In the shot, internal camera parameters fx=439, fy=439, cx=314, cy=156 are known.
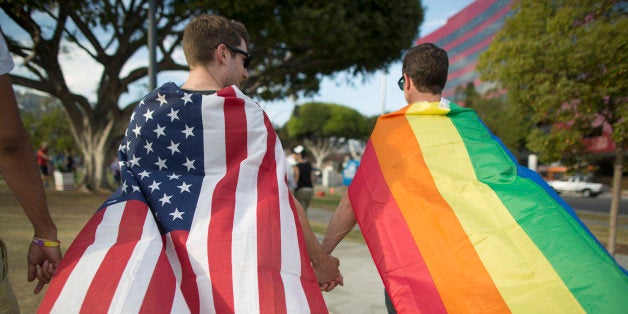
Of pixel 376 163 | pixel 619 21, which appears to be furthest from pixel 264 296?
pixel 619 21

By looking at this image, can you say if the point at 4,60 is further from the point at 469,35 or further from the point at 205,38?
the point at 469,35

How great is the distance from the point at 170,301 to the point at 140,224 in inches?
13.9

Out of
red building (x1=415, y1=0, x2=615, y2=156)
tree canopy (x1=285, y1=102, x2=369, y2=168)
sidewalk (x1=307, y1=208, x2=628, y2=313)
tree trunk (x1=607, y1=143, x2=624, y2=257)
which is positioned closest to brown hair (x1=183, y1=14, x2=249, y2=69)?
sidewalk (x1=307, y1=208, x2=628, y2=313)

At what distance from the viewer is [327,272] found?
2.36m

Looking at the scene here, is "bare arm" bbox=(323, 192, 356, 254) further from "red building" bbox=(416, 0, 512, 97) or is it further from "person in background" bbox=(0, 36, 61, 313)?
"red building" bbox=(416, 0, 512, 97)

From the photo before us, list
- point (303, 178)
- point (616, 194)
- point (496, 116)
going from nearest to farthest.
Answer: point (616, 194) → point (303, 178) → point (496, 116)

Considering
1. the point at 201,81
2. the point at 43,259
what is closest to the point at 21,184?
the point at 43,259

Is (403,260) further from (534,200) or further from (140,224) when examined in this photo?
(140,224)

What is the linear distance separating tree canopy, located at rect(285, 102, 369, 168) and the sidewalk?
48708mm

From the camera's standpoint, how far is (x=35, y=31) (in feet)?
47.5

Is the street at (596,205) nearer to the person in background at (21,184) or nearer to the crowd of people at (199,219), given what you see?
the crowd of people at (199,219)

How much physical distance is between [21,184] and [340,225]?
1623 millimetres

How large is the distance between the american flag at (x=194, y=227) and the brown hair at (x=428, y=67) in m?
1.00

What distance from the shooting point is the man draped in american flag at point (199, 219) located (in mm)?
1562
